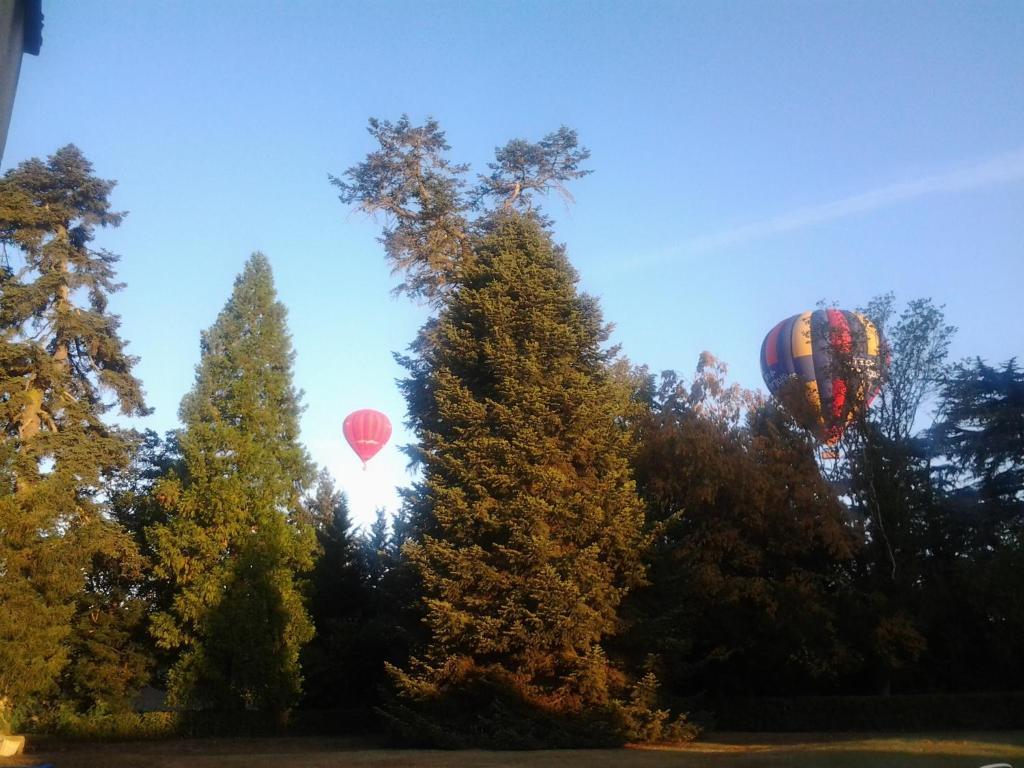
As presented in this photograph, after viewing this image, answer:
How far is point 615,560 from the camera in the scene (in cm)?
2544

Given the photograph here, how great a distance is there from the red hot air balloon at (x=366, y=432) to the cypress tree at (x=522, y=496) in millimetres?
13994

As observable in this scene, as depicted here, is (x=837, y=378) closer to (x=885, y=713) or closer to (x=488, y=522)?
(x=885, y=713)

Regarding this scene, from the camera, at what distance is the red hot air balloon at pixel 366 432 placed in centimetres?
4338

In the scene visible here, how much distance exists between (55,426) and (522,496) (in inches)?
846

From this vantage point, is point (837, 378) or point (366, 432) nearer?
point (837, 378)

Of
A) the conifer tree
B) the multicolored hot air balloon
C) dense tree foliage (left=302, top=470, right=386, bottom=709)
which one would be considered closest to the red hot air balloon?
dense tree foliage (left=302, top=470, right=386, bottom=709)

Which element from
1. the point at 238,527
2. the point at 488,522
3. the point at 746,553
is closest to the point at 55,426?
the point at 238,527

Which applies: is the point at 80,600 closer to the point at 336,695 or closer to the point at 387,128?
the point at 336,695

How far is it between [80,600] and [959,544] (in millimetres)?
32440

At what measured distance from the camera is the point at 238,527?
31.7 m

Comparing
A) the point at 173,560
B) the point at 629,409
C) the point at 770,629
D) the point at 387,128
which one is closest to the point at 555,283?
the point at 629,409

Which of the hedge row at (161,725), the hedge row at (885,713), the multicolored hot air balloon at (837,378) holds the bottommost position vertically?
the hedge row at (161,725)

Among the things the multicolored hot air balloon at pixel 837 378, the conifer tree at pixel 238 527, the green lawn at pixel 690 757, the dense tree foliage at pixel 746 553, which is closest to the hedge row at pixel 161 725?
the conifer tree at pixel 238 527

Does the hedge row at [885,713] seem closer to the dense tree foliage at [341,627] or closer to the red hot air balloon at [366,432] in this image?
the dense tree foliage at [341,627]
